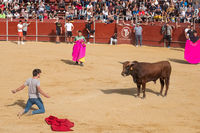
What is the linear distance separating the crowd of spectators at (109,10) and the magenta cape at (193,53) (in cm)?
555

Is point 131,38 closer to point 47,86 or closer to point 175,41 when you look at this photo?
point 175,41

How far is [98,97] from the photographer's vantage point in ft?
37.0

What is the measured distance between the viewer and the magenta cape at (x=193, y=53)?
17.7 m

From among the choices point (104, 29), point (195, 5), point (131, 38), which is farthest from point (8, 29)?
point (195, 5)

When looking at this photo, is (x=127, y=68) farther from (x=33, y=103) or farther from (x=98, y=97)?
(x=33, y=103)

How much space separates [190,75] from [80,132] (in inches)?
326

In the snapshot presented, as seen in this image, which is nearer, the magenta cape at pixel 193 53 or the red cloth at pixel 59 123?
the red cloth at pixel 59 123

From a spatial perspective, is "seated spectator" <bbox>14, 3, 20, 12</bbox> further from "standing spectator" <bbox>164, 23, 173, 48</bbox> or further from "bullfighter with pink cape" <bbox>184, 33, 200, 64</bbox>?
"bullfighter with pink cape" <bbox>184, 33, 200, 64</bbox>

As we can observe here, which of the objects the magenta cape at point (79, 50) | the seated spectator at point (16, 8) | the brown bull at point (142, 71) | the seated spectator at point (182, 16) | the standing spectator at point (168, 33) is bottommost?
the brown bull at point (142, 71)

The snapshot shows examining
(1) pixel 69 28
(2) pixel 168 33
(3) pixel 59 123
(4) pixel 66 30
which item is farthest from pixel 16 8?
(3) pixel 59 123

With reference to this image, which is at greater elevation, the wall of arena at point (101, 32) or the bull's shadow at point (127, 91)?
the wall of arena at point (101, 32)

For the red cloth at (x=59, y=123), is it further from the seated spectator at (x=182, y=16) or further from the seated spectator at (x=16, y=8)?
the seated spectator at (x=16, y=8)

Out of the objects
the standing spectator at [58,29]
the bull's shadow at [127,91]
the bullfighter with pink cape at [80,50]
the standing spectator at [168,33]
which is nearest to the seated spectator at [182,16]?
the standing spectator at [168,33]

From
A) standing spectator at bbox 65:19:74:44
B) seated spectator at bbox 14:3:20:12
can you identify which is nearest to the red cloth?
standing spectator at bbox 65:19:74:44
